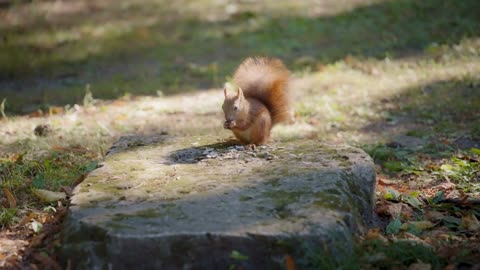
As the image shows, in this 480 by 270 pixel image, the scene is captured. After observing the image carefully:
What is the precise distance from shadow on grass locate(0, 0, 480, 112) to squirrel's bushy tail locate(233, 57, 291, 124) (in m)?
2.86

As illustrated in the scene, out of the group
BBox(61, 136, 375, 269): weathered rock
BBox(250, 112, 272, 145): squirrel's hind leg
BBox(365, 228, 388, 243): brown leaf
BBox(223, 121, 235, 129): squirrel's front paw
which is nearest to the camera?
BBox(61, 136, 375, 269): weathered rock

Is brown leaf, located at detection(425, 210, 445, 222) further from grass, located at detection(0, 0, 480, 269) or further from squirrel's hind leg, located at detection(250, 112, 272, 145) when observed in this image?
squirrel's hind leg, located at detection(250, 112, 272, 145)

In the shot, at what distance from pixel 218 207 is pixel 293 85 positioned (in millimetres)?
1500

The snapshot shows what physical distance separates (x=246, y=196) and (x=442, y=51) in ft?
16.3

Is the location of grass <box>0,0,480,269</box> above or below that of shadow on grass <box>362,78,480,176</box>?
above

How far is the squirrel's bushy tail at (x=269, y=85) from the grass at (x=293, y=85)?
48 cm

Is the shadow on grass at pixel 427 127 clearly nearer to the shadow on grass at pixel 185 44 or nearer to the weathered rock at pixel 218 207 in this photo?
the weathered rock at pixel 218 207

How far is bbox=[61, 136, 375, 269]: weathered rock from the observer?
8.66ft

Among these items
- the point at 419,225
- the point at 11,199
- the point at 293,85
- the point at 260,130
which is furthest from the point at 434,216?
the point at 11,199

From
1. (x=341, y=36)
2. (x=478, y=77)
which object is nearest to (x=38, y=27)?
(x=341, y=36)

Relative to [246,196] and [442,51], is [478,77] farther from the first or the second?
[246,196]

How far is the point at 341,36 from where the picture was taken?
848cm

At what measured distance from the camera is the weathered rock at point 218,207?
2.64 metres

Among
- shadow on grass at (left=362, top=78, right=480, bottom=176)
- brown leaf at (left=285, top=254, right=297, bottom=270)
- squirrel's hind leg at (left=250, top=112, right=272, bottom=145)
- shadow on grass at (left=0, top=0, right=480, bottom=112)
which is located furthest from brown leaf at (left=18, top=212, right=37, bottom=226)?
shadow on grass at (left=0, top=0, right=480, bottom=112)
